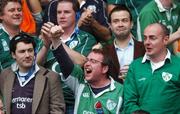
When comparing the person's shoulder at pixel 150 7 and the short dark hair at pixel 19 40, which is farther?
the person's shoulder at pixel 150 7

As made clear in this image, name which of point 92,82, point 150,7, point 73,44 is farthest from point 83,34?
point 150,7

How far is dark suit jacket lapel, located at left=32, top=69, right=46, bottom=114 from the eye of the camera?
7285mm

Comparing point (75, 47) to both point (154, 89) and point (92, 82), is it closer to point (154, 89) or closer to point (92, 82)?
point (92, 82)

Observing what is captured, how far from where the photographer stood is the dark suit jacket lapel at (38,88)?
23.9ft

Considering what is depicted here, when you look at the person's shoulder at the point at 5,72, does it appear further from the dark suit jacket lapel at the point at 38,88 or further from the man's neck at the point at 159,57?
the man's neck at the point at 159,57

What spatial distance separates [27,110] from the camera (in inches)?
287

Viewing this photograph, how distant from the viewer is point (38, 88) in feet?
24.1

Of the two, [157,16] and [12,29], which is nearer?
[12,29]

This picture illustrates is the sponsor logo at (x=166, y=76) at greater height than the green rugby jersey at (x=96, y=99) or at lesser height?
greater

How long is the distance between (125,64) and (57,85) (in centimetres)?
89

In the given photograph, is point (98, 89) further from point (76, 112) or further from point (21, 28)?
point (21, 28)

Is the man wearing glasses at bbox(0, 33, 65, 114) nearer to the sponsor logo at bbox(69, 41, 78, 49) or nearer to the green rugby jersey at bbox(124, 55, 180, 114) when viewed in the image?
the sponsor logo at bbox(69, 41, 78, 49)

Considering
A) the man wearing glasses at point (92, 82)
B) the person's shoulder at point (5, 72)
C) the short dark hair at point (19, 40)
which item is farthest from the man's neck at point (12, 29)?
the man wearing glasses at point (92, 82)

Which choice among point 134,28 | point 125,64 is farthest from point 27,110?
point 134,28
